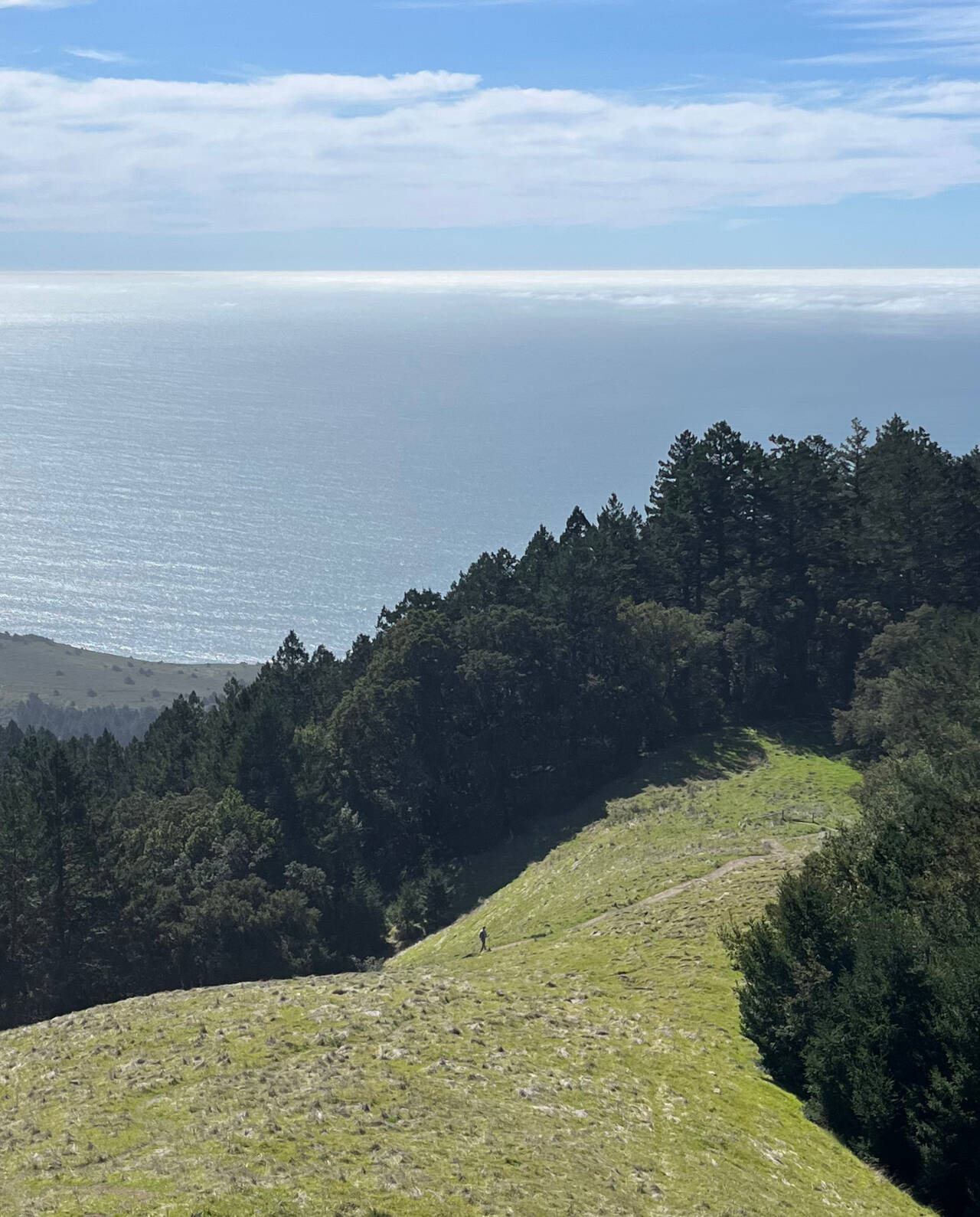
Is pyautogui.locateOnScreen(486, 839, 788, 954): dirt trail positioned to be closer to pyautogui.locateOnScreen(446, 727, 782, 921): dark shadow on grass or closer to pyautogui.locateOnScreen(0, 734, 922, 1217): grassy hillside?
pyautogui.locateOnScreen(0, 734, 922, 1217): grassy hillside

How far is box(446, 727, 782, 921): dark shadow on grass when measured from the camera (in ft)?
224

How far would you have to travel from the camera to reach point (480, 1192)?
19.6m

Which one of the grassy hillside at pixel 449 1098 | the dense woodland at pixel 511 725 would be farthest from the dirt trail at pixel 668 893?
the dense woodland at pixel 511 725

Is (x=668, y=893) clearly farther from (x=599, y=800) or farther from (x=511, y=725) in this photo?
(x=511, y=725)

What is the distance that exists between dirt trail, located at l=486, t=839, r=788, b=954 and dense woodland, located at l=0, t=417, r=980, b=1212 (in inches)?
236

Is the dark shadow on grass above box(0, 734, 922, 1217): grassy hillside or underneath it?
underneath

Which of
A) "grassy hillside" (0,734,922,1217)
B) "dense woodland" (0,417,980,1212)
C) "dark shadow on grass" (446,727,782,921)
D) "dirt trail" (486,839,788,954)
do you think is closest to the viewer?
"grassy hillside" (0,734,922,1217)

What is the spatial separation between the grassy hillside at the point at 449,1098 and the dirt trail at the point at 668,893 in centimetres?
74

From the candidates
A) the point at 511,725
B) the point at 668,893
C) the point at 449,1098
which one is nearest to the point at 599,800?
the point at 511,725

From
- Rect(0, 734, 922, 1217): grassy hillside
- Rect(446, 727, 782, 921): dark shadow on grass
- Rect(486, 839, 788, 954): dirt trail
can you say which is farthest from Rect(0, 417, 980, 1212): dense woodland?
Rect(486, 839, 788, 954): dirt trail

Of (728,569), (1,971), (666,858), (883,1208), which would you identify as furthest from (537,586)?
(883,1208)

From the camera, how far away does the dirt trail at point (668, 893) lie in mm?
44875

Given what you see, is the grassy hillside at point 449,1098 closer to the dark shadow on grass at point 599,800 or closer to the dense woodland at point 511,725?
the dense woodland at point 511,725

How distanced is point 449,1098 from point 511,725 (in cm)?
5500
